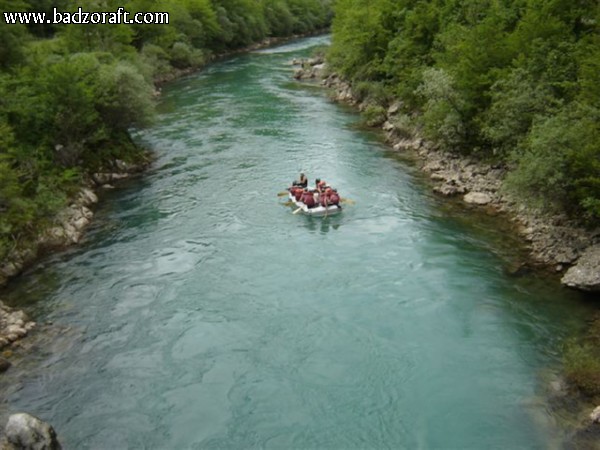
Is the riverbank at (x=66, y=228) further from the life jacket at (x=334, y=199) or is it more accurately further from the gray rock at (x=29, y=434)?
the life jacket at (x=334, y=199)

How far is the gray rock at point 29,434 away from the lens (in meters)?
13.6

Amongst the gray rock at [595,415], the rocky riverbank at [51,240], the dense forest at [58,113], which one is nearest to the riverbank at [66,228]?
the rocky riverbank at [51,240]

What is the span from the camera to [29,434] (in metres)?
13.7

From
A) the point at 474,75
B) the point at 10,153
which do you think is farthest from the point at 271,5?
the point at 10,153

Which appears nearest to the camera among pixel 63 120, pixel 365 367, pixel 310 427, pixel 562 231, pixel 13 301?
pixel 310 427

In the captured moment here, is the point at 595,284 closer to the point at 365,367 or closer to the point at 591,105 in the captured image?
the point at 591,105

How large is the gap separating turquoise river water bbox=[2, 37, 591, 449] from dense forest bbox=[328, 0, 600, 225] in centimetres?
357

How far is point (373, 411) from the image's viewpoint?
600 inches

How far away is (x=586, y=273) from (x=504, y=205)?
803 cm

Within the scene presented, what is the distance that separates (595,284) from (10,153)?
23920mm

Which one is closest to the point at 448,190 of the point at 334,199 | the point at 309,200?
the point at 334,199

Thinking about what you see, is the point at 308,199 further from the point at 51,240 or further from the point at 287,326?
the point at 51,240

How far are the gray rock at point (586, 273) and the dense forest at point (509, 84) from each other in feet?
5.40

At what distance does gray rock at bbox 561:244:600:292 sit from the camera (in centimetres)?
1936
